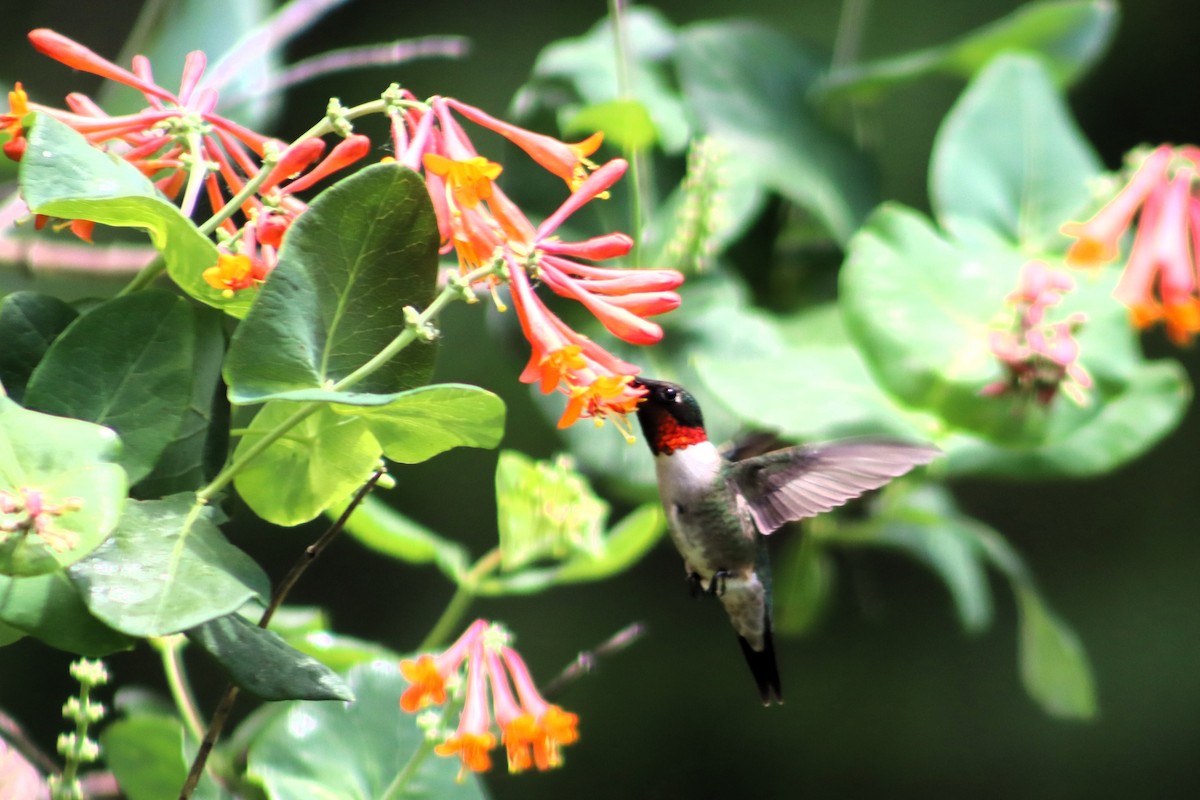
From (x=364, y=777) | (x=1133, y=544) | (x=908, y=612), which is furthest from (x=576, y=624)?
(x=364, y=777)

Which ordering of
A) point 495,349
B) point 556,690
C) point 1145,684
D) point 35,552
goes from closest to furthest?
point 35,552 → point 556,690 → point 495,349 → point 1145,684

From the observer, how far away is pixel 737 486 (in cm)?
80

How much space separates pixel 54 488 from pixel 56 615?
0.06m

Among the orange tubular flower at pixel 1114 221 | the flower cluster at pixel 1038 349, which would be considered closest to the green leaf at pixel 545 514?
the flower cluster at pixel 1038 349

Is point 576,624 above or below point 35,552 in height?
below

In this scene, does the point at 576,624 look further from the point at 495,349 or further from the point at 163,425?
the point at 163,425

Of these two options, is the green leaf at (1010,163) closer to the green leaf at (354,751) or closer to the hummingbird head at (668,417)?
the hummingbird head at (668,417)

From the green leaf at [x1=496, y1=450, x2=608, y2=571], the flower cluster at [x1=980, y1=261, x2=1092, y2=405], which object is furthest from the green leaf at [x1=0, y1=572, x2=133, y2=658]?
the flower cluster at [x1=980, y1=261, x2=1092, y2=405]

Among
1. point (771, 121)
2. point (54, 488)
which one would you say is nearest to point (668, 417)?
point (54, 488)

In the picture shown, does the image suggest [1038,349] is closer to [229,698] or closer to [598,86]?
[598,86]

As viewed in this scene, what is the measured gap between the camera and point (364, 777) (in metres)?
0.68

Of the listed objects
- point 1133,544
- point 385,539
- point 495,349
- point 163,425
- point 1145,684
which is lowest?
point 1145,684

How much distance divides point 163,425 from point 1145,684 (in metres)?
1.76

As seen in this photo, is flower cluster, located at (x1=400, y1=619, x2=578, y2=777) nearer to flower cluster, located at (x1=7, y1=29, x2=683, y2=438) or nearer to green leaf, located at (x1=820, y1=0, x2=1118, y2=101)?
flower cluster, located at (x1=7, y1=29, x2=683, y2=438)
